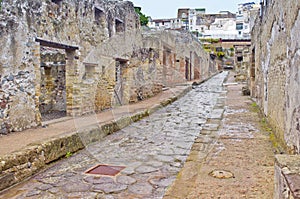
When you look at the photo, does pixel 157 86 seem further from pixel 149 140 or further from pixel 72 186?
pixel 72 186

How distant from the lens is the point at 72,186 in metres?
3.76

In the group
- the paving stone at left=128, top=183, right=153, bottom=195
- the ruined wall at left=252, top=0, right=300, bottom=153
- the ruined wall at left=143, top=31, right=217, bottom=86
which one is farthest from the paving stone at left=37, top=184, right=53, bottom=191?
the ruined wall at left=143, top=31, right=217, bottom=86

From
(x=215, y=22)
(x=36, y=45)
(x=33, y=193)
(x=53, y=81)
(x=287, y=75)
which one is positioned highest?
(x=215, y=22)

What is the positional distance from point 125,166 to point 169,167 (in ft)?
2.08

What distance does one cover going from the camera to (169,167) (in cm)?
443

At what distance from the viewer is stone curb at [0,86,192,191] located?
3.86m

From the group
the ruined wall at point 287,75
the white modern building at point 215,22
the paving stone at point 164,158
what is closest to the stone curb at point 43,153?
the paving stone at point 164,158

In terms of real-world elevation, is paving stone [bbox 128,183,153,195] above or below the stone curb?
below

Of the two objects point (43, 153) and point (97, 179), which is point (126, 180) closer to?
point (97, 179)

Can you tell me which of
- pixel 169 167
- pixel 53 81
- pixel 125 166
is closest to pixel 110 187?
pixel 125 166

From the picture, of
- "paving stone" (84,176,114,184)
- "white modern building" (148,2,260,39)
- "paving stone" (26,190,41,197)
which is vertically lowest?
"paving stone" (26,190,41,197)

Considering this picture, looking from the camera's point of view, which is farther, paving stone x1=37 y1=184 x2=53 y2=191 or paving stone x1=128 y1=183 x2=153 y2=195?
paving stone x1=37 y1=184 x2=53 y2=191

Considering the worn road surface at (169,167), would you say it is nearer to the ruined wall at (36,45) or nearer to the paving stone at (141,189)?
the paving stone at (141,189)

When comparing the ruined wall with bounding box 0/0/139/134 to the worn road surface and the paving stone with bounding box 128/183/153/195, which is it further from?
the paving stone with bounding box 128/183/153/195
